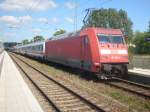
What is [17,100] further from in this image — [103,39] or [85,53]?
[103,39]

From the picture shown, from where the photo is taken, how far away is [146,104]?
10.6 meters

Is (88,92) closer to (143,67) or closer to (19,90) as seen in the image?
(19,90)

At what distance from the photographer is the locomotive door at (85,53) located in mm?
17406

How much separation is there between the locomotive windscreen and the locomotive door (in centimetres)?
81

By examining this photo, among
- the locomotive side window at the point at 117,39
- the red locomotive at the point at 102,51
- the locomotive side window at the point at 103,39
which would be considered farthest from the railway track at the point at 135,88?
the locomotive side window at the point at 103,39

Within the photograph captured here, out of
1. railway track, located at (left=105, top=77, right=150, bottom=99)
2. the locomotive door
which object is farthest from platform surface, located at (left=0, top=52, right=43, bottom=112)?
railway track, located at (left=105, top=77, right=150, bottom=99)

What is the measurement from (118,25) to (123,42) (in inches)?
3187

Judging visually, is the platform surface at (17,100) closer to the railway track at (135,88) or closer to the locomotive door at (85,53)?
the locomotive door at (85,53)

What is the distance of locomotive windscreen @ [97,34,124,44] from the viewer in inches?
681

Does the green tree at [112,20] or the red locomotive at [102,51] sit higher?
the green tree at [112,20]

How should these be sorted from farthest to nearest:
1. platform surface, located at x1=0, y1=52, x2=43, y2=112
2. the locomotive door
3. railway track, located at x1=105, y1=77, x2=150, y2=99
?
the locomotive door, railway track, located at x1=105, y1=77, x2=150, y2=99, platform surface, located at x1=0, y1=52, x2=43, y2=112

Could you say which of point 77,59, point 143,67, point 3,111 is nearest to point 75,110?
point 3,111

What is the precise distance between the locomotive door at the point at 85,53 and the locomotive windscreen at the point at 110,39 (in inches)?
32.0

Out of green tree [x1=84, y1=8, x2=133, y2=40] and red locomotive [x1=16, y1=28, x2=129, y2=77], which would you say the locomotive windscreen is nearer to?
red locomotive [x1=16, y1=28, x2=129, y2=77]
